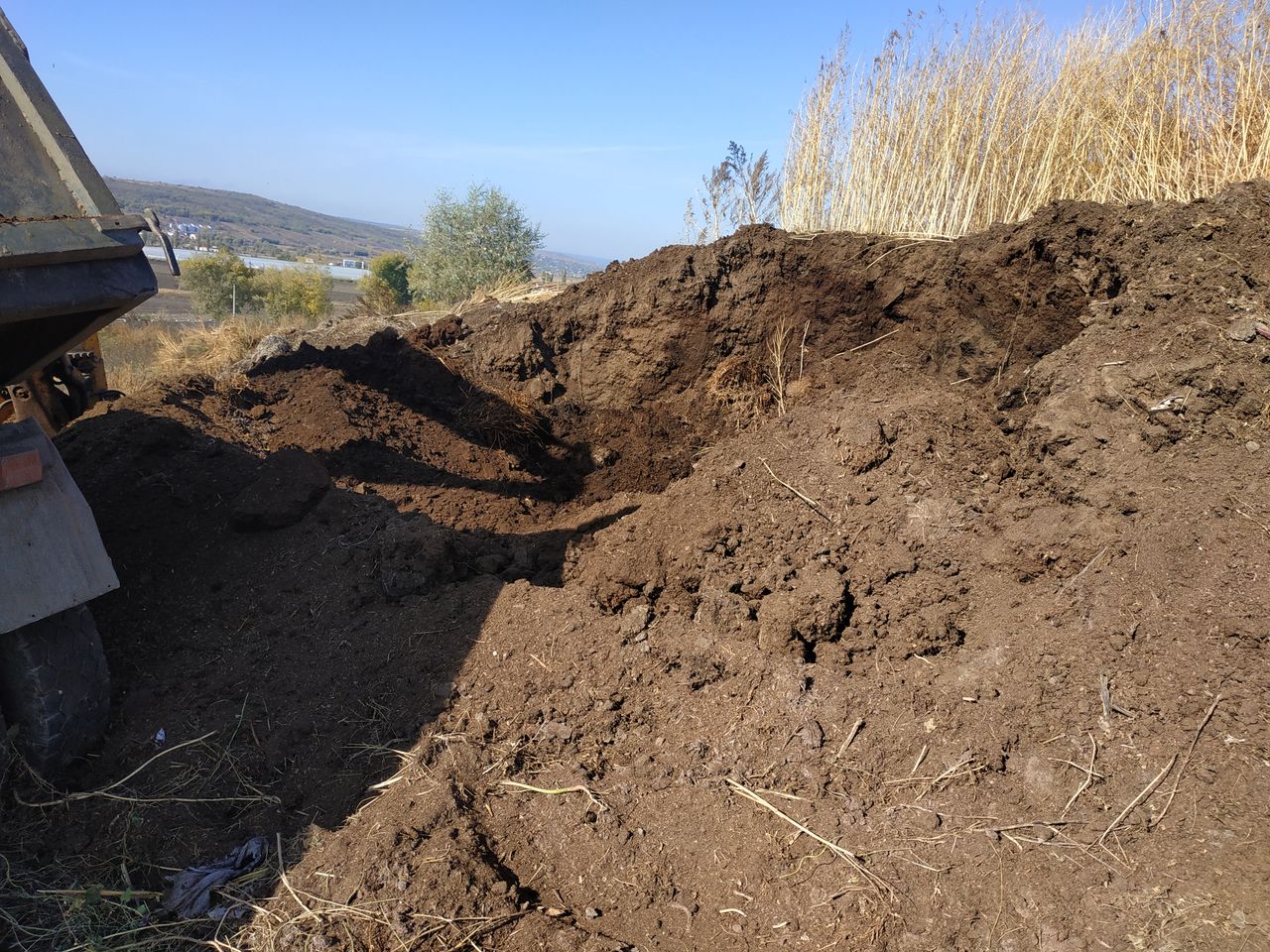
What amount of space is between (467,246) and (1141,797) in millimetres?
16674

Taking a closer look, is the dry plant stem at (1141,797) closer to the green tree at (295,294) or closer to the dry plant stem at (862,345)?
the dry plant stem at (862,345)

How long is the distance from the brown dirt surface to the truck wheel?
0.11 m

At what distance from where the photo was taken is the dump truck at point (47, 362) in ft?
8.92

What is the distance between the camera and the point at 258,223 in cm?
7494

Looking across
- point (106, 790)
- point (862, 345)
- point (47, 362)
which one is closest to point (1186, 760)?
point (862, 345)

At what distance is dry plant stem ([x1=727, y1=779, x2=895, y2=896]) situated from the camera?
8.55 ft

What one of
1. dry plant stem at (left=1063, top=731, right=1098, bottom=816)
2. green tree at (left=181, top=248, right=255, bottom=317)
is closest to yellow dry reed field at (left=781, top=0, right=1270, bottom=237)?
dry plant stem at (left=1063, top=731, right=1098, bottom=816)

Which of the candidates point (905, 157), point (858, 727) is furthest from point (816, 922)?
point (905, 157)

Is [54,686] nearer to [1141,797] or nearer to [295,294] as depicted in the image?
[1141,797]

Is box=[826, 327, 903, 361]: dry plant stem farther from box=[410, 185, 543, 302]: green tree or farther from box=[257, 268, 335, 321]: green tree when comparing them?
box=[257, 268, 335, 321]: green tree

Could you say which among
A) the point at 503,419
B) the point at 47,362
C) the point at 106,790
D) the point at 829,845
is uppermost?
the point at 47,362

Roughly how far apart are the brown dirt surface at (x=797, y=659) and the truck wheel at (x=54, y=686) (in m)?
0.11

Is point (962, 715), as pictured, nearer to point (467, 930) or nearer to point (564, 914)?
point (564, 914)

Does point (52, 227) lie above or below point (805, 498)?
above
